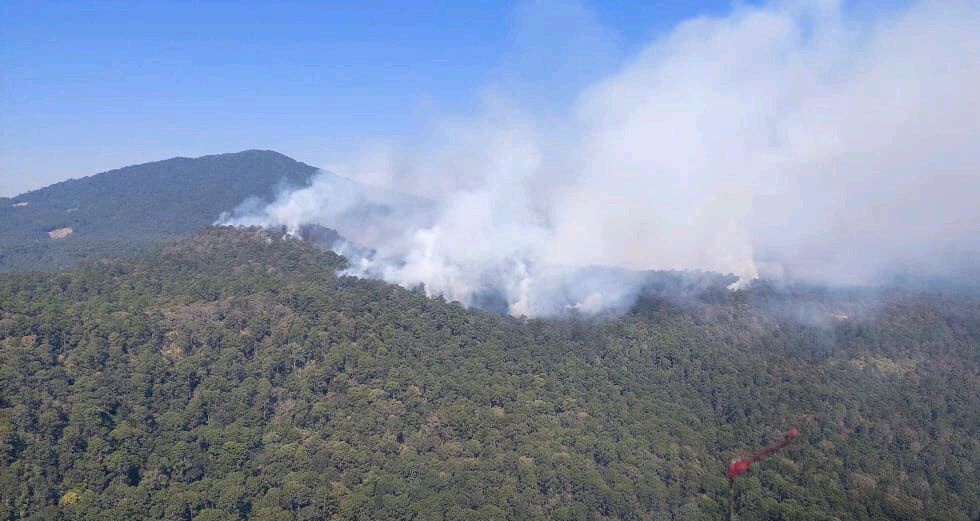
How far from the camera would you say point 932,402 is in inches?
3248

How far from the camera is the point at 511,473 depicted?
5903 centimetres

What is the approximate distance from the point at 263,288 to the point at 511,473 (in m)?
44.0

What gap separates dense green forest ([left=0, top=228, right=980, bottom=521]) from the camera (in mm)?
55750

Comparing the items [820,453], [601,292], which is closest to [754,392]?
[820,453]

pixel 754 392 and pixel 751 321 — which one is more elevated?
pixel 751 321

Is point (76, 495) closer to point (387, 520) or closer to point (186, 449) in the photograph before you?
point (186, 449)

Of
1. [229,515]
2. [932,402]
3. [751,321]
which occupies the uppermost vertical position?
[751,321]

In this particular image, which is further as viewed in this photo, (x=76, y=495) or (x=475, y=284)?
(x=475, y=284)

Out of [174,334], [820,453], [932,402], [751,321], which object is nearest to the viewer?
[820,453]

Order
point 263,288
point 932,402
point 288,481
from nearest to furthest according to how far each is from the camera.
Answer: point 288,481 → point 932,402 → point 263,288

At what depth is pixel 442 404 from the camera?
6969cm

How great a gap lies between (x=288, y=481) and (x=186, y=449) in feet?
33.3

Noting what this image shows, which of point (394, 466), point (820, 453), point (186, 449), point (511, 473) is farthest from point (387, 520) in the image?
point (820, 453)

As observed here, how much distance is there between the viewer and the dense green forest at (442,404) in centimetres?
5575
